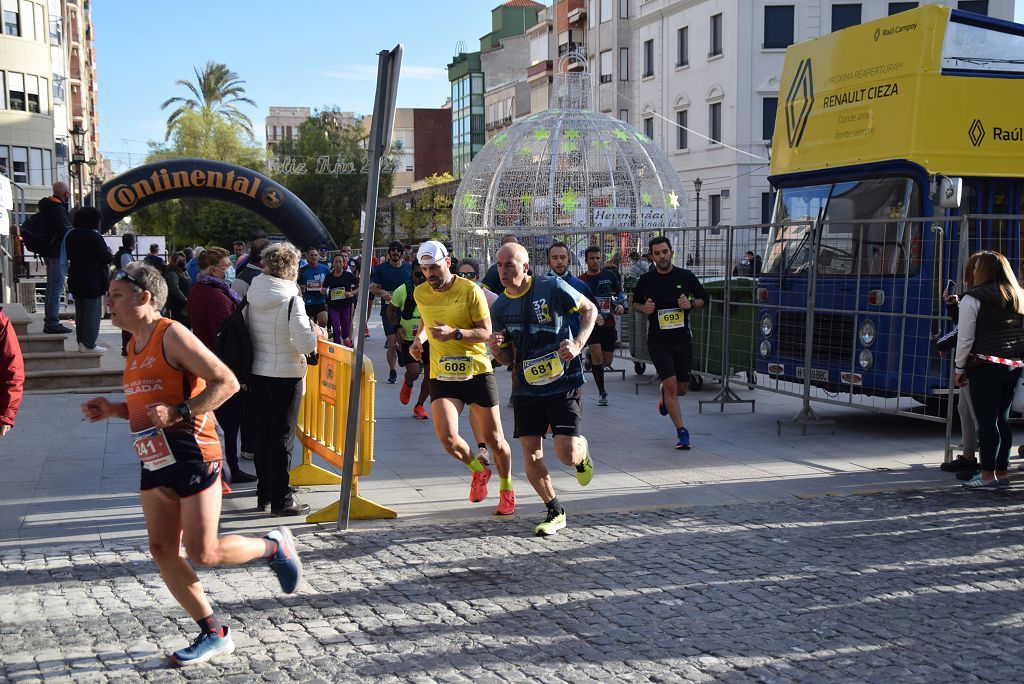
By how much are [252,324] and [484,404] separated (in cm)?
165

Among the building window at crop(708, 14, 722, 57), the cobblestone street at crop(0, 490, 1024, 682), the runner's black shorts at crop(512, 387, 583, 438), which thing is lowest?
the cobblestone street at crop(0, 490, 1024, 682)

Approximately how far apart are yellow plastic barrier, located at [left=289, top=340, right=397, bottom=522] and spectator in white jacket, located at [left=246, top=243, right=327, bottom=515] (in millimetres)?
329

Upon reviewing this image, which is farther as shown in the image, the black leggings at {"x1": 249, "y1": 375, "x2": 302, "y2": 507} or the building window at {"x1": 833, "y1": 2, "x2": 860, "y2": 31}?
the building window at {"x1": 833, "y1": 2, "x2": 860, "y2": 31}

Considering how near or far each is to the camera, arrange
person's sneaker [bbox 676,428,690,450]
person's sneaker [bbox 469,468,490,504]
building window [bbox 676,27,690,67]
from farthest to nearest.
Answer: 1. building window [bbox 676,27,690,67]
2. person's sneaker [bbox 676,428,690,450]
3. person's sneaker [bbox 469,468,490,504]

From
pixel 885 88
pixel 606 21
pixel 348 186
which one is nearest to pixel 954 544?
pixel 885 88

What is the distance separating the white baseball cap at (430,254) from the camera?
7.34 meters

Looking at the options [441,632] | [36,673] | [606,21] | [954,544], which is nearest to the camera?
[36,673]

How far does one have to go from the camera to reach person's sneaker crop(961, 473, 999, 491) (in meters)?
8.21

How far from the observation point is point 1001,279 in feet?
26.3

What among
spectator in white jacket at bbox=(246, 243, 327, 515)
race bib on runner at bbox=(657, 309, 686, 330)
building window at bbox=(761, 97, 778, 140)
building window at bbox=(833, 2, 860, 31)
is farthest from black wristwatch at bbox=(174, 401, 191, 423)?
building window at bbox=(833, 2, 860, 31)

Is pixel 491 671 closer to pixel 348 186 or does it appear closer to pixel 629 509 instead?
pixel 629 509

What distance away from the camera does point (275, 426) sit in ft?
24.2

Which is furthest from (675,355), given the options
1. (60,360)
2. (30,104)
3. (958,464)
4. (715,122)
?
(30,104)

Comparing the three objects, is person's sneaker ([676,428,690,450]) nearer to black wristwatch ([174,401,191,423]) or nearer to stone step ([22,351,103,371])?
black wristwatch ([174,401,191,423])
